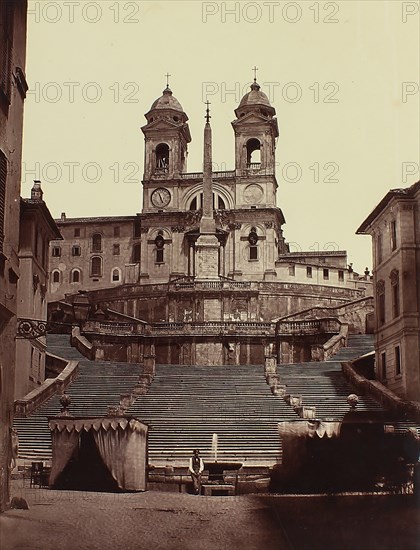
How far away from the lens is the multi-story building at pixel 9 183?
14914 mm

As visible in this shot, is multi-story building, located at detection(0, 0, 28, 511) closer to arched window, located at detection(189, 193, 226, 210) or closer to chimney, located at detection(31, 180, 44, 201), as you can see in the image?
chimney, located at detection(31, 180, 44, 201)

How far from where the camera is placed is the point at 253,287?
5444 centimetres

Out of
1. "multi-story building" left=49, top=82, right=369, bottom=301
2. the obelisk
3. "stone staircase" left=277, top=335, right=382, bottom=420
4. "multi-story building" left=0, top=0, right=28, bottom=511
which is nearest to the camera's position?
"multi-story building" left=0, top=0, right=28, bottom=511

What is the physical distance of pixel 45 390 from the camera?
27.0 m

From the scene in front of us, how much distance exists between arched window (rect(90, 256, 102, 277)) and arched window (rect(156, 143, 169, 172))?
8473 mm

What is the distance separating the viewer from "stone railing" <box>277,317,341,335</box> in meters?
40.6

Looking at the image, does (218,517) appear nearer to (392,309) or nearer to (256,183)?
(392,309)

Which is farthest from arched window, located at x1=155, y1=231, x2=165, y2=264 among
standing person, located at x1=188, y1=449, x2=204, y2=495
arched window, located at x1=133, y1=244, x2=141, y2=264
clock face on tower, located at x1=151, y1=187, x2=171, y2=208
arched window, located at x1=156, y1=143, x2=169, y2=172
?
standing person, located at x1=188, y1=449, x2=204, y2=495

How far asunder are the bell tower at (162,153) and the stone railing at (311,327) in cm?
2862

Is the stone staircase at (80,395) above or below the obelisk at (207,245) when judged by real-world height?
below

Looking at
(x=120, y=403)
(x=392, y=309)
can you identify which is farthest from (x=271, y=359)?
(x=120, y=403)

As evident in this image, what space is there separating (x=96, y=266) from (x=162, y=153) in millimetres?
10103

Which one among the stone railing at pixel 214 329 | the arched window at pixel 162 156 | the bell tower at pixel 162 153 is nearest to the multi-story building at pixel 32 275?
the stone railing at pixel 214 329

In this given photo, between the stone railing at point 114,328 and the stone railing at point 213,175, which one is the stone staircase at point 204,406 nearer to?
the stone railing at point 114,328
